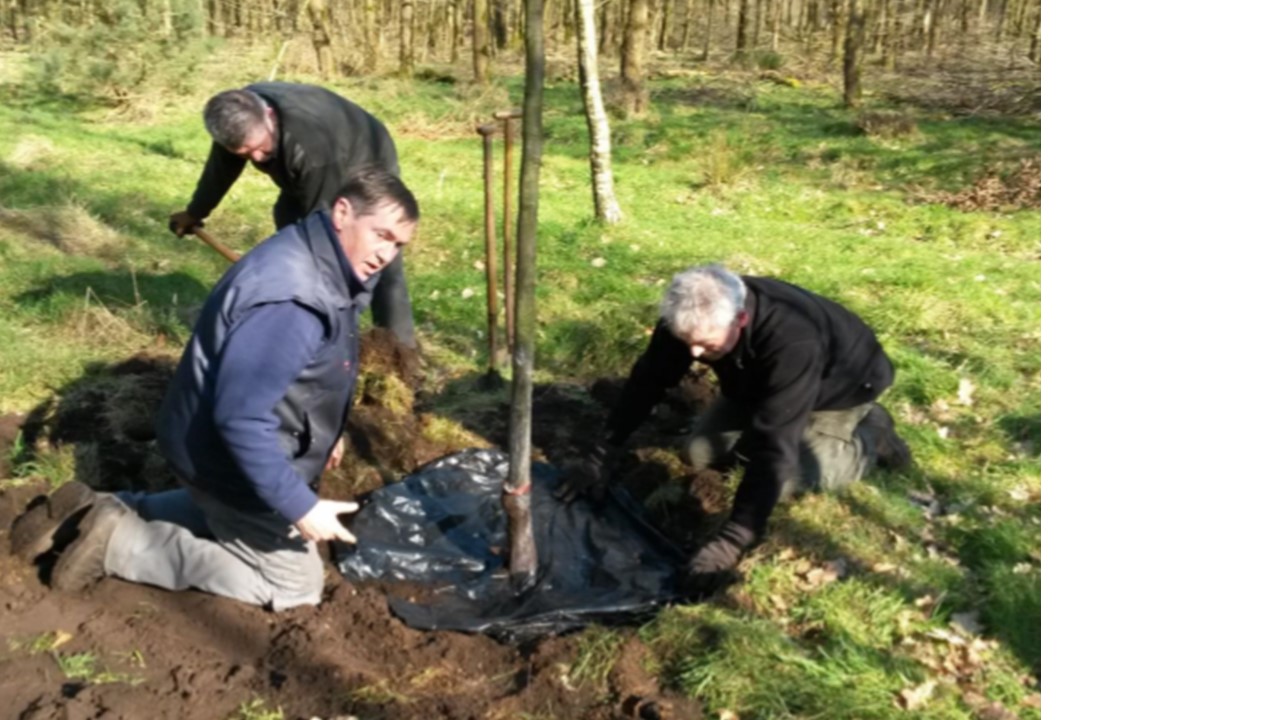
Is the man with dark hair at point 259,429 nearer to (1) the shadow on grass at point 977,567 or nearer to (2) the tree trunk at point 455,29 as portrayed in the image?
(1) the shadow on grass at point 977,567

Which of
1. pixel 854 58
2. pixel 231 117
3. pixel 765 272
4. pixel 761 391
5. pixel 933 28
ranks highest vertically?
pixel 933 28

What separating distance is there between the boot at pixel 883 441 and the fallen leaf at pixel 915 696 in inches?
61.9

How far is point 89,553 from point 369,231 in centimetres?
147

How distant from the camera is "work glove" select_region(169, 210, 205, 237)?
5441 mm

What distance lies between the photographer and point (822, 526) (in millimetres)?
4387

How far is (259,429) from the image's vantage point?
10.0ft

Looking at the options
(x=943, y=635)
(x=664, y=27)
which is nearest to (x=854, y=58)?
(x=664, y=27)

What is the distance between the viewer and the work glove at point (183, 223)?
5441 mm

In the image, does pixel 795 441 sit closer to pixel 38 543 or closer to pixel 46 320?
pixel 38 543

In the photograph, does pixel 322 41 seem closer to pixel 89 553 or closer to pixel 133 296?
pixel 133 296

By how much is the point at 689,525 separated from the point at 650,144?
10.1 m

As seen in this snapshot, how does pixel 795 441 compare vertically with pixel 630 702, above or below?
above

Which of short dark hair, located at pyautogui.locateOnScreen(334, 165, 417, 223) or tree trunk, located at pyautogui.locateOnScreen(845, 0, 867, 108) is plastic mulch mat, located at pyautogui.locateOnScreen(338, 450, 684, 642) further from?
tree trunk, located at pyautogui.locateOnScreen(845, 0, 867, 108)
